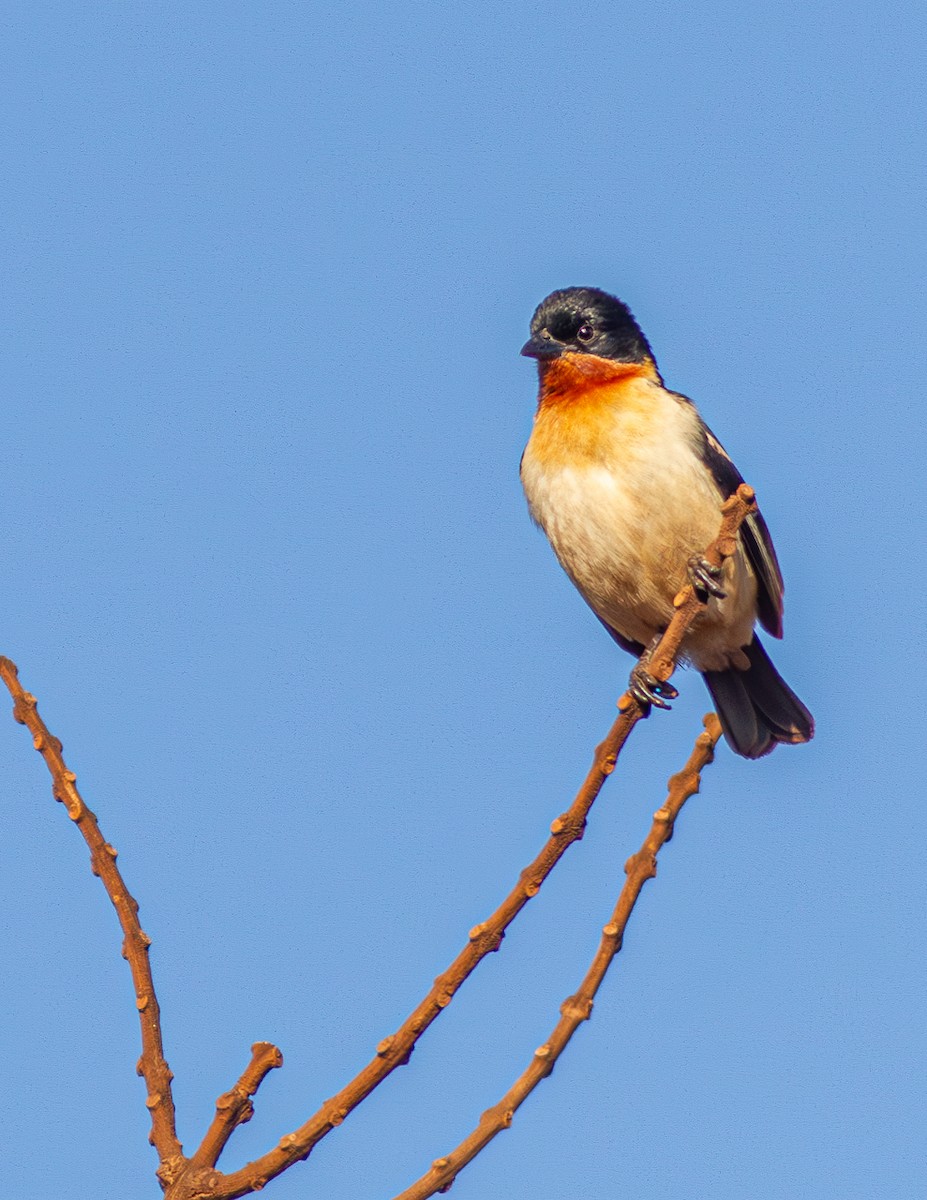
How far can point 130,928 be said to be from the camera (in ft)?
9.02

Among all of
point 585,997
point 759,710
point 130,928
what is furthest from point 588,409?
point 130,928

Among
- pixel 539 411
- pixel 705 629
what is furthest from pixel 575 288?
pixel 705 629

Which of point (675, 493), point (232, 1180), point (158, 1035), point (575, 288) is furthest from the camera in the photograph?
point (575, 288)

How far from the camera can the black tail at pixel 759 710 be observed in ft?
27.7

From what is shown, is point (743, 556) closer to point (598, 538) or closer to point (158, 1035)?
point (598, 538)

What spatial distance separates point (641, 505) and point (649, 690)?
1.30 metres

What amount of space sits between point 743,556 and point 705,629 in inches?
→ 18.6

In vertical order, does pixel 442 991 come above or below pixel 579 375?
below

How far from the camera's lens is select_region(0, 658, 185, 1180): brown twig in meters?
2.62

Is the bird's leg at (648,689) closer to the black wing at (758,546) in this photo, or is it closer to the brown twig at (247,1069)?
the black wing at (758,546)

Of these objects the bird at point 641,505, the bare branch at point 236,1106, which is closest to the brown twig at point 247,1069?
the bare branch at point 236,1106

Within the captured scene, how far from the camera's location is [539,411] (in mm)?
7984

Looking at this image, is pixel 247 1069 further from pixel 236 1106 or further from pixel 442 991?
pixel 442 991

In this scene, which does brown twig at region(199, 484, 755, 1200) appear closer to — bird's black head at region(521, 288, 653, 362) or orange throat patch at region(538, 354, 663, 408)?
orange throat patch at region(538, 354, 663, 408)
